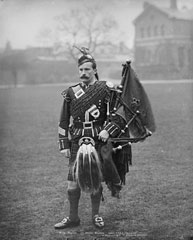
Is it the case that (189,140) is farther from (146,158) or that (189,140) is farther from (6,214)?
(6,214)

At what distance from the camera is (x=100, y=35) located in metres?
3.30

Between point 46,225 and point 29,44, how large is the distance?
69.0 inches

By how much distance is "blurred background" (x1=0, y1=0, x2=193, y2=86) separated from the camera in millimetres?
3072

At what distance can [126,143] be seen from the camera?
2500 millimetres

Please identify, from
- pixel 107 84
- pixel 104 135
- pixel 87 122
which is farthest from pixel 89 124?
pixel 107 84

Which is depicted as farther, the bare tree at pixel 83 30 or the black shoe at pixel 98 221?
the bare tree at pixel 83 30

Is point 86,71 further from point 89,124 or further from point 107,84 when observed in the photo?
point 89,124

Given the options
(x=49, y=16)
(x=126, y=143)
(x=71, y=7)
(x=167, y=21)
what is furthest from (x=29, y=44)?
(x=126, y=143)

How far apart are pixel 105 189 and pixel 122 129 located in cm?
105

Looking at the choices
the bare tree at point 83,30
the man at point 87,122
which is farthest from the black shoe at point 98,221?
the bare tree at point 83,30

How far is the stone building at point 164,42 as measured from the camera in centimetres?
331

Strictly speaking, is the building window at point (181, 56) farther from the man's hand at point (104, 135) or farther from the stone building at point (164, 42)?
the man's hand at point (104, 135)

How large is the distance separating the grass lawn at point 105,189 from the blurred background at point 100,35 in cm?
28

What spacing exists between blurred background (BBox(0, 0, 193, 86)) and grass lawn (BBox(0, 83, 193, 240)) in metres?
0.28
